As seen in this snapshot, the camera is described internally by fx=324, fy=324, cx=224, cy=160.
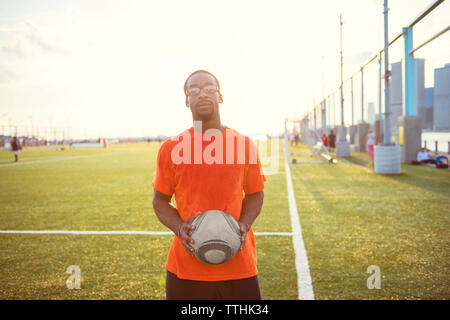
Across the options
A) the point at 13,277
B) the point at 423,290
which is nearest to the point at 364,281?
the point at 423,290

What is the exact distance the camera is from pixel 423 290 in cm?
395

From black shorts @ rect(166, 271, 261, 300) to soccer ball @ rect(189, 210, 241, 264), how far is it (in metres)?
0.19

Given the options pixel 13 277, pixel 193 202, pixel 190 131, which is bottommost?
pixel 13 277

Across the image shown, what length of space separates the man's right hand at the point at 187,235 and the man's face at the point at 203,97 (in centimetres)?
74

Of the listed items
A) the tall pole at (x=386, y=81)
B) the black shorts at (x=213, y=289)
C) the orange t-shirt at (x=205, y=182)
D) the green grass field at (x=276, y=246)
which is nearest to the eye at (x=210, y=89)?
the orange t-shirt at (x=205, y=182)

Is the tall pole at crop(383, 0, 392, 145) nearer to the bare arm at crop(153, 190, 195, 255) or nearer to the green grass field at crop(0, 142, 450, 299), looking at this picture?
the green grass field at crop(0, 142, 450, 299)

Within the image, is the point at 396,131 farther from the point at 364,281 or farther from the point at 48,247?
the point at 48,247

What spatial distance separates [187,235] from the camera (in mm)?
2100

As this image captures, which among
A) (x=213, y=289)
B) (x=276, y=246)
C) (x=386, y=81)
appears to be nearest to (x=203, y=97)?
(x=213, y=289)

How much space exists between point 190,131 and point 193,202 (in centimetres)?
53

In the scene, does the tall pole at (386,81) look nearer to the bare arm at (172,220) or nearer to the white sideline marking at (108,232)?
the white sideline marking at (108,232)

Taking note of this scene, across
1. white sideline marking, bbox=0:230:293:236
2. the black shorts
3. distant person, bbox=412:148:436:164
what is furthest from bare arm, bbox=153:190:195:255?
distant person, bbox=412:148:436:164

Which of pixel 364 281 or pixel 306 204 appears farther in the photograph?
pixel 306 204

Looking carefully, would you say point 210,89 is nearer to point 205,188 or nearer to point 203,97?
point 203,97
